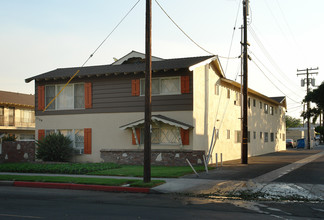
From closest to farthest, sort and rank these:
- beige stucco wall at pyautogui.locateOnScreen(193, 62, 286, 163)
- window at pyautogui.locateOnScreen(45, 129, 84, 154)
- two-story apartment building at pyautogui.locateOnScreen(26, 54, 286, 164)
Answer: two-story apartment building at pyautogui.locateOnScreen(26, 54, 286, 164) < beige stucco wall at pyautogui.locateOnScreen(193, 62, 286, 163) < window at pyautogui.locateOnScreen(45, 129, 84, 154)

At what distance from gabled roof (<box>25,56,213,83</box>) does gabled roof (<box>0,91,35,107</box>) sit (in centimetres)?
2114

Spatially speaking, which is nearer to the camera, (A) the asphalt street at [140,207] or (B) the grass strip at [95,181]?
(A) the asphalt street at [140,207]

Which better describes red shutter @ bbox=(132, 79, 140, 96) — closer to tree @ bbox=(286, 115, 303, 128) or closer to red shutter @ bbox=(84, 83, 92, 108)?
red shutter @ bbox=(84, 83, 92, 108)

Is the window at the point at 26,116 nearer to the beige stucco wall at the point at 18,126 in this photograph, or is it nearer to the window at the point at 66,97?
the beige stucco wall at the point at 18,126

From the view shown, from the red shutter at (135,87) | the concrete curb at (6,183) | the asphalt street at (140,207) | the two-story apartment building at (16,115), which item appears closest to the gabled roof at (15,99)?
the two-story apartment building at (16,115)

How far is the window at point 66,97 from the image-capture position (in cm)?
2491

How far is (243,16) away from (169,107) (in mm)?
7641

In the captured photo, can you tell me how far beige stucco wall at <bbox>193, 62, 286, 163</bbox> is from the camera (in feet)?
74.3

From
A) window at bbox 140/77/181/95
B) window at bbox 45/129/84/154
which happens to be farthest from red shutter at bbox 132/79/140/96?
window at bbox 45/129/84/154

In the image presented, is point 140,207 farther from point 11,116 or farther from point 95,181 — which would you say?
point 11,116

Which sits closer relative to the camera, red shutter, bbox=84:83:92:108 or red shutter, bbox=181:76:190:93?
red shutter, bbox=181:76:190:93

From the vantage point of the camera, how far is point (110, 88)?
23.9 meters

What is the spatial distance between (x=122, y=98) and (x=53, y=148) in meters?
5.23

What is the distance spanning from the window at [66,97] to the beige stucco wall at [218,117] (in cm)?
773
